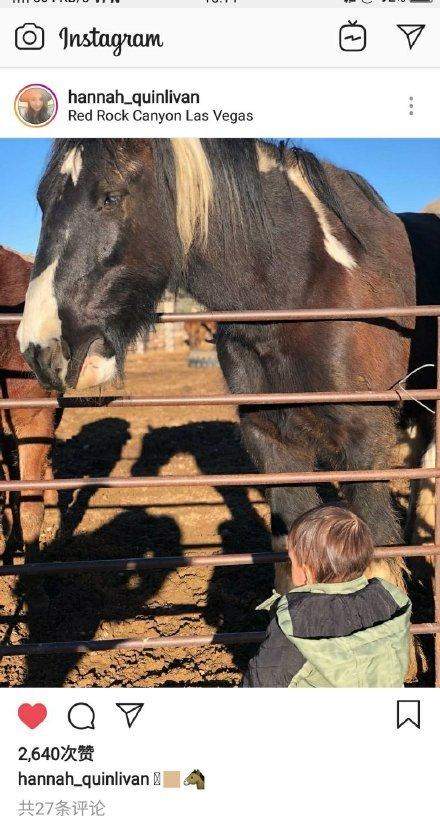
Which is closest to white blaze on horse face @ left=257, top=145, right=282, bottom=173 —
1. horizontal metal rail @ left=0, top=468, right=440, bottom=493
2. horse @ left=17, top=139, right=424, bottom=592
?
horse @ left=17, top=139, right=424, bottom=592

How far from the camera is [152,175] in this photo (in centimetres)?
245

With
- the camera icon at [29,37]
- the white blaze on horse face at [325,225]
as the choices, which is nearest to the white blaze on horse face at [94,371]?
the white blaze on horse face at [325,225]

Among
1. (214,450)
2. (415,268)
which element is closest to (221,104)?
(415,268)

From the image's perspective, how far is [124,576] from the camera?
171 inches

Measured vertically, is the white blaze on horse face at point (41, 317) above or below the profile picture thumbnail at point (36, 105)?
below

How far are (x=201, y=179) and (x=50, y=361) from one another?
35.4 inches

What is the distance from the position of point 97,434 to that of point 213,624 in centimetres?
526

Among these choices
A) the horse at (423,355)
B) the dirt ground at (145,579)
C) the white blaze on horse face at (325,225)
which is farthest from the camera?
the dirt ground at (145,579)

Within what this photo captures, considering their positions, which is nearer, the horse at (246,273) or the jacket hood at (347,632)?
the jacket hood at (347,632)

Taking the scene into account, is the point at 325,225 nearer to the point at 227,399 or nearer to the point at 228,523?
the point at 227,399

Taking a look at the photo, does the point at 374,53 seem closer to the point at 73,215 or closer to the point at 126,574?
the point at 73,215
